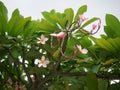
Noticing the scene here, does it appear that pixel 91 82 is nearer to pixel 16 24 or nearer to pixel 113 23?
pixel 113 23

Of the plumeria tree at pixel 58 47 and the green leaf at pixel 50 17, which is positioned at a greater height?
the green leaf at pixel 50 17

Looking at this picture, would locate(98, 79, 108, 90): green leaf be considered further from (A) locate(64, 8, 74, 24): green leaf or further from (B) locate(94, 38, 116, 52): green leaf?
(A) locate(64, 8, 74, 24): green leaf

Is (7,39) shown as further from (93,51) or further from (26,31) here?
(93,51)

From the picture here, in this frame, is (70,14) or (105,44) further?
(70,14)

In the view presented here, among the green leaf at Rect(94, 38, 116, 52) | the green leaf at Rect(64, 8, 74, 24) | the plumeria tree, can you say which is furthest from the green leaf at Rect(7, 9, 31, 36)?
the green leaf at Rect(94, 38, 116, 52)

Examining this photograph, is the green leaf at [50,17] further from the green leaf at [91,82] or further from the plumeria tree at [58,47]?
the green leaf at [91,82]

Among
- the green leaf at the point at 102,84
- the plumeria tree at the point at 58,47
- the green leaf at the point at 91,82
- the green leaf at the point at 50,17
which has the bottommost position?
the green leaf at the point at 102,84

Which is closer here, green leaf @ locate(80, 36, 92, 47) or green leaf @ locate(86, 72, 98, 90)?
green leaf @ locate(86, 72, 98, 90)

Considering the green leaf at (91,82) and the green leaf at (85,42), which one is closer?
the green leaf at (91,82)

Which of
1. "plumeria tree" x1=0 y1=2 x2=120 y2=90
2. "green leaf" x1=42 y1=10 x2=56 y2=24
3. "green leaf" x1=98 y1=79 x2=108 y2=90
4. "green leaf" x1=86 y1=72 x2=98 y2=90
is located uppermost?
"green leaf" x1=42 y1=10 x2=56 y2=24

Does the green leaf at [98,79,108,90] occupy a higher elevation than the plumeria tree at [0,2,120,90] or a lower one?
lower

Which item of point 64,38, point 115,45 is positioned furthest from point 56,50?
point 115,45

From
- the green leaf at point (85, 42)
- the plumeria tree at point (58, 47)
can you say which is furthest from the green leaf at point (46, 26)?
the green leaf at point (85, 42)

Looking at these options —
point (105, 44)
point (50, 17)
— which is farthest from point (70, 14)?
point (105, 44)
